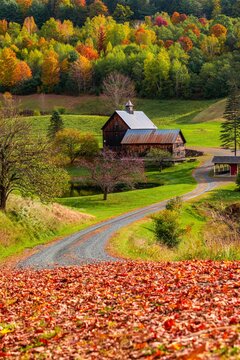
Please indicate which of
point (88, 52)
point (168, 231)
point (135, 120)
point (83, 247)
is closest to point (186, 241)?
point (168, 231)

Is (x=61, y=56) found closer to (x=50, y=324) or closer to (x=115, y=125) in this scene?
(x=115, y=125)

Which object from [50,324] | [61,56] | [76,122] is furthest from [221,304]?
[61,56]

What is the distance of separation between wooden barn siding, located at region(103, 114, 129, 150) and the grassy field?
32.2 metres

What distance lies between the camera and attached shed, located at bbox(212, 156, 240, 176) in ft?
234

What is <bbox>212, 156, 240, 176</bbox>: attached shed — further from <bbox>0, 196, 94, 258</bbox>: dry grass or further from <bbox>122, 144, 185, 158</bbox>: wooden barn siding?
<bbox>0, 196, 94, 258</bbox>: dry grass

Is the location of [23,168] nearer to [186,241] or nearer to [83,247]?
[83,247]

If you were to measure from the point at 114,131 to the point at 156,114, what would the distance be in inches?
1296

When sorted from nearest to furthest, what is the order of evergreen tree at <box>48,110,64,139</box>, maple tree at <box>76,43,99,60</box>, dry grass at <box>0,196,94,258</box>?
dry grass at <box>0,196,94,258</box> < evergreen tree at <box>48,110,64,139</box> < maple tree at <box>76,43,99,60</box>

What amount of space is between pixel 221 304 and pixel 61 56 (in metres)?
149

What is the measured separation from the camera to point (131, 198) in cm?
5997

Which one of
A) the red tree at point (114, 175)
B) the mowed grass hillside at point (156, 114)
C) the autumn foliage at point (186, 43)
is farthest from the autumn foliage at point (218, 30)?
the red tree at point (114, 175)

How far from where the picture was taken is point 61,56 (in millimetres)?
155375

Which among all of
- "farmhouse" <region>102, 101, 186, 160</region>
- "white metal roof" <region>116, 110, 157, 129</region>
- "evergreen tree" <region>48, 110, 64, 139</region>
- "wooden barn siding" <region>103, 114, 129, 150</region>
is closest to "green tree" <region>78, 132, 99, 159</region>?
"farmhouse" <region>102, 101, 186, 160</region>

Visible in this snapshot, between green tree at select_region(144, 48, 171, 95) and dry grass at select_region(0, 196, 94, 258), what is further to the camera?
green tree at select_region(144, 48, 171, 95)
